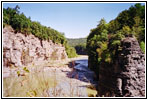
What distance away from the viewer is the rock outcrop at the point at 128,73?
15.3 feet

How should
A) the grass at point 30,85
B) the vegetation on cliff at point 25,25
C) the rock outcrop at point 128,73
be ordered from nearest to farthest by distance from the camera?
1. the grass at point 30,85
2. the rock outcrop at point 128,73
3. the vegetation on cliff at point 25,25

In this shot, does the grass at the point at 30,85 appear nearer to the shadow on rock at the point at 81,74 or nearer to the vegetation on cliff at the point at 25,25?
the shadow on rock at the point at 81,74

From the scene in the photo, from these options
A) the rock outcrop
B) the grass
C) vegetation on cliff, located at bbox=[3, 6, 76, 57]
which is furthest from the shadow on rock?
vegetation on cliff, located at bbox=[3, 6, 76, 57]

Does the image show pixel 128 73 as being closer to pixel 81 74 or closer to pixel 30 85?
pixel 30 85

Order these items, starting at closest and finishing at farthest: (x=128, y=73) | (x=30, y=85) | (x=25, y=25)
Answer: (x=30, y=85), (x=128, y=73), (x=25, y=25)

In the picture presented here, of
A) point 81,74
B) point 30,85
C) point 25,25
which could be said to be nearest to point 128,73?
point 30,85

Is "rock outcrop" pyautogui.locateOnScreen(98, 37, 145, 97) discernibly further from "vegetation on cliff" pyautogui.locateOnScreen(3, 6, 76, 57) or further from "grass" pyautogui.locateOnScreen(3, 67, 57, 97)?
"vegetation on cliff" pyautogui.locateOnScreen(3, 6, 76, 57)

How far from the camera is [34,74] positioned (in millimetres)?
2064

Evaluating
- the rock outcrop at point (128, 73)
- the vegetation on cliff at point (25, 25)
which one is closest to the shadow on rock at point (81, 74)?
the rock outcrop at point (128, 73)

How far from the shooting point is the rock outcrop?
466cm

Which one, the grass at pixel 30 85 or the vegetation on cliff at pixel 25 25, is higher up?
the vegetation on cliff at pixel 25 25

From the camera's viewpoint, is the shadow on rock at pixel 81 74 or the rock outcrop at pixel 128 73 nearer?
the shadow on rock at pixel 81 74

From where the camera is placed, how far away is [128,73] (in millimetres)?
4656

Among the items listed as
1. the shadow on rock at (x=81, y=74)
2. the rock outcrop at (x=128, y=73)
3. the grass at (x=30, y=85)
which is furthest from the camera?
the rock outcrop at (x=128, y=73)
